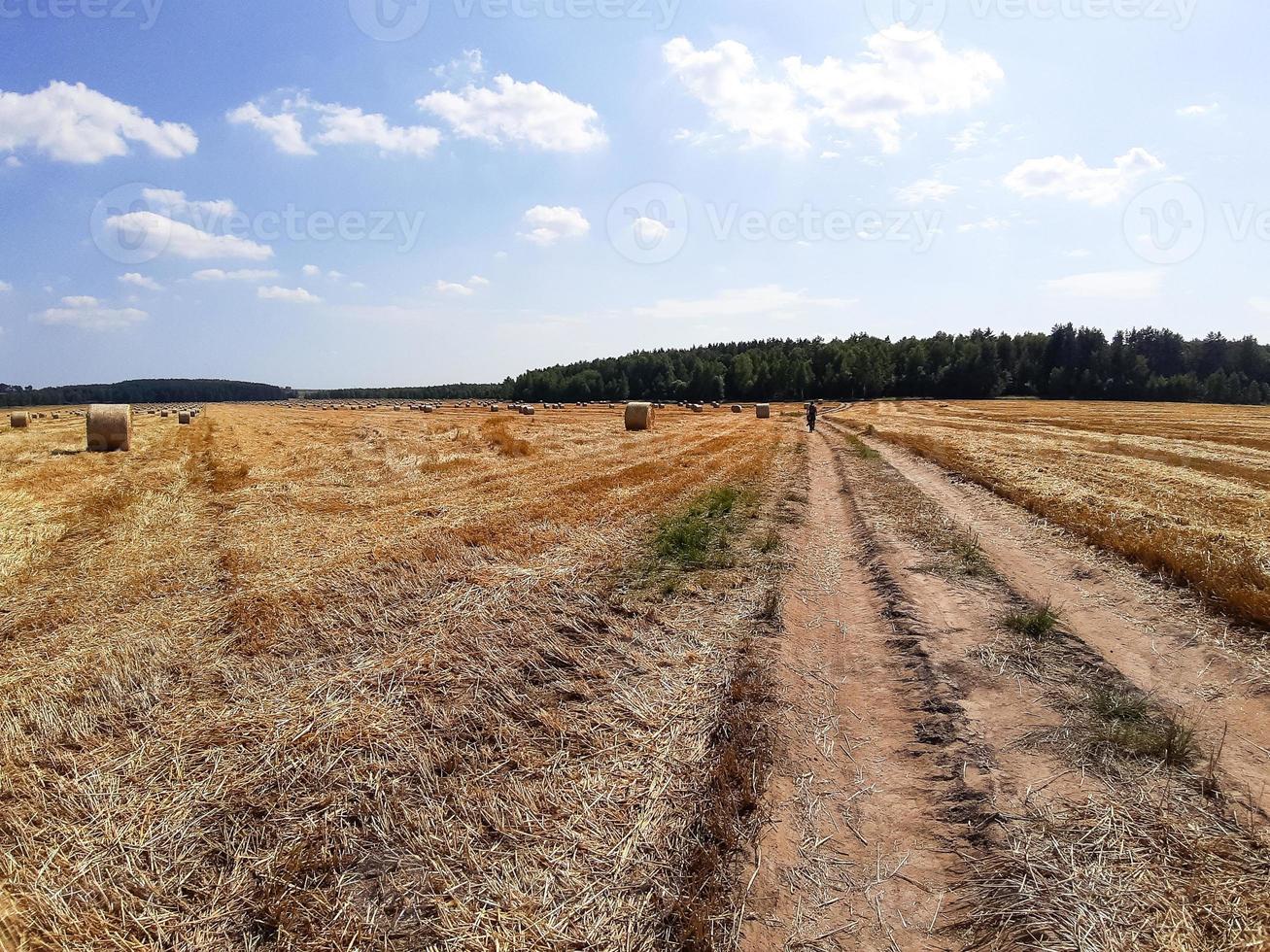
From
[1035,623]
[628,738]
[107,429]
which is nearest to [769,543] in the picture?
[1035,623]

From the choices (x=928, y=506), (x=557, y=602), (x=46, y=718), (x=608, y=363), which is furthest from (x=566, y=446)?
(x=608, y=363)

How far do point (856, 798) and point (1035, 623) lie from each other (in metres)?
4.50

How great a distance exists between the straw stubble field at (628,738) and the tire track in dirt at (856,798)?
27 mm

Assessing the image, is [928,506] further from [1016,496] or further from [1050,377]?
[1050,377]

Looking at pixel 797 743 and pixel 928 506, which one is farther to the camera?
pixel 928 506

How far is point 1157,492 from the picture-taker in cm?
1526

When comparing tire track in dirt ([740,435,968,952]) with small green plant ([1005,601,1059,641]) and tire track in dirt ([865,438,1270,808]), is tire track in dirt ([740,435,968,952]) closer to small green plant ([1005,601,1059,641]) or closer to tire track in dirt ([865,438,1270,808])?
small green plant ([1005,601,1059,641])

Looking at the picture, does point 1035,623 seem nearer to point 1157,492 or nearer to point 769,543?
point 769,543

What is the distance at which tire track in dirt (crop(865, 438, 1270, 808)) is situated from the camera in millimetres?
5273

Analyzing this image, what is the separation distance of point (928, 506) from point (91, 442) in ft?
114

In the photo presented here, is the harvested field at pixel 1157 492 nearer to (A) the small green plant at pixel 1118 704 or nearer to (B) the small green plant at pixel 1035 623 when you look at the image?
(B) the small green plant at pixel 1035 623

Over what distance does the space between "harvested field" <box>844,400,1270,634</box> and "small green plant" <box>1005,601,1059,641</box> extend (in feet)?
7.73

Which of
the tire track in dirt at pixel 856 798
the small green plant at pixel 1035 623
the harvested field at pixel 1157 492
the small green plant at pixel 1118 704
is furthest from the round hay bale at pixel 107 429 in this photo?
the harvested field at pixel 1157 492

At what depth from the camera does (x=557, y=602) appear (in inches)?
319
